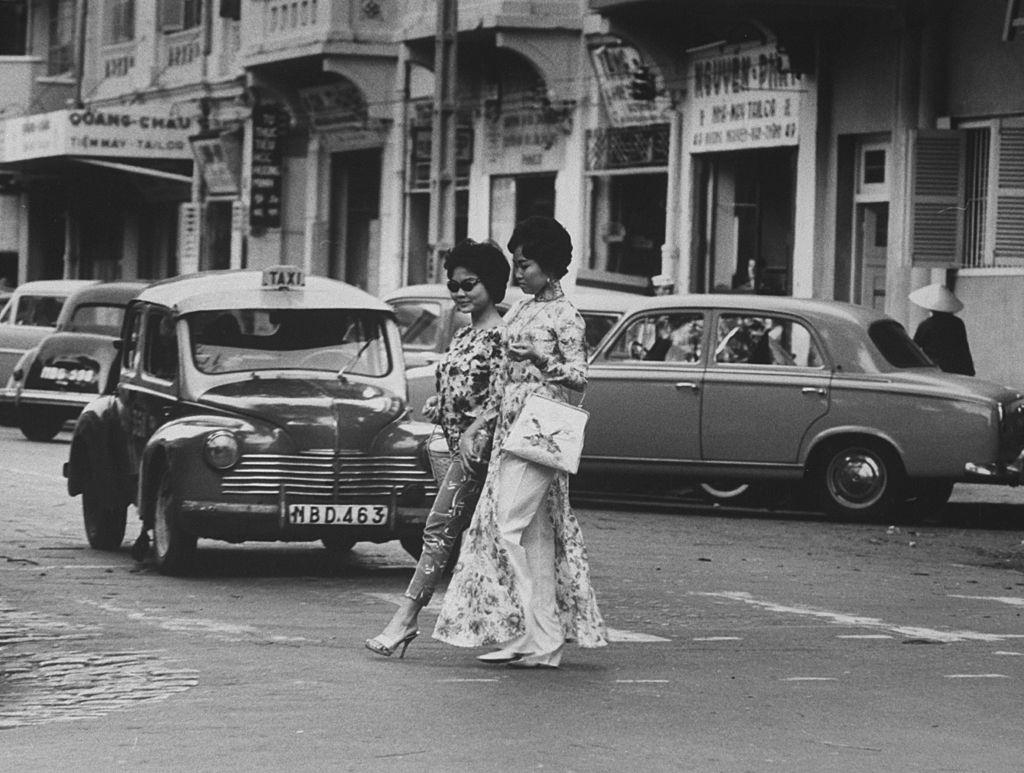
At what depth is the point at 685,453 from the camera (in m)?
18.5

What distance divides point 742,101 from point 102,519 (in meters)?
15.8

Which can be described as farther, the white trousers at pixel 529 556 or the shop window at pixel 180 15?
the shop window at pixel 180 15

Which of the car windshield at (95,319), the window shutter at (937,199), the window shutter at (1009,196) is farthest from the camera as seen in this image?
the car windshield at (95,319)

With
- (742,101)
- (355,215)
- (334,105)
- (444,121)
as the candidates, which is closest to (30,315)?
(444,121)

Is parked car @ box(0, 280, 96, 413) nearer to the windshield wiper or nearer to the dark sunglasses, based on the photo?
the windshield wiper

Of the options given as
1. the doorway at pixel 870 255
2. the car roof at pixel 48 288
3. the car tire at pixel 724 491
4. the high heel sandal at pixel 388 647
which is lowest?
the high heel sandal at pixel 388 647

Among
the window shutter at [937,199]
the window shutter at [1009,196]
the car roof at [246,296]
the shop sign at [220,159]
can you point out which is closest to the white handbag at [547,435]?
the car roof at [246,296]

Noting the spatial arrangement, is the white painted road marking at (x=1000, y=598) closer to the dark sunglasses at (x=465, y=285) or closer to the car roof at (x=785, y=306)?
the dark sunglasses at (x=465, y=285)

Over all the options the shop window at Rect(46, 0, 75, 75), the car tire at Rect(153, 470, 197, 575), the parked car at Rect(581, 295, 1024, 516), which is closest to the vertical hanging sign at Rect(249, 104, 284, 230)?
the shop window at Rect(46, 0, 75, 75)

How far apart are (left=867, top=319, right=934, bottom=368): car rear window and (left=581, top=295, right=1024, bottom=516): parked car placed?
0.06 ft

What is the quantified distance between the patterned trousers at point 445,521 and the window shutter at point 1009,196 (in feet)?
52.2

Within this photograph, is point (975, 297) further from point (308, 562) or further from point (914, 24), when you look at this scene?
point (308, 562)

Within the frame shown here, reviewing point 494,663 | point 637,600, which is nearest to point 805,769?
point 494,663

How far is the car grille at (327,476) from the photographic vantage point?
1270 cm
